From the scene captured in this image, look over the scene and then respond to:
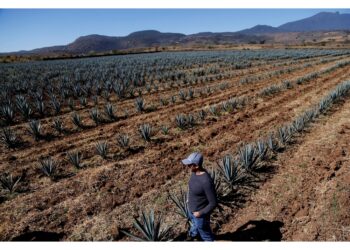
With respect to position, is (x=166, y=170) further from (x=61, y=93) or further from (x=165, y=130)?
(x=61, y=93)

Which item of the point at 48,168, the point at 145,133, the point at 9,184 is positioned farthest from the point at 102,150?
the point at 9,184

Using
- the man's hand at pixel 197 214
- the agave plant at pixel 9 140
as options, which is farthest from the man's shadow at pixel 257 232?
the agave plant at pixel 9 140

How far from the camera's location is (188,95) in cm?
1370

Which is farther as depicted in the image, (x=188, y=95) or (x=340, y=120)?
(x=188, y=95)

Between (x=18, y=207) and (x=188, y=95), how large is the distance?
9.73 meters

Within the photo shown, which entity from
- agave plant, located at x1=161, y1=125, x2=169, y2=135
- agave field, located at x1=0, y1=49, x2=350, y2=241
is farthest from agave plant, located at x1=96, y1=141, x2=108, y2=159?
agave plant, located at x1=161, y1=125, x2=169, y2=135

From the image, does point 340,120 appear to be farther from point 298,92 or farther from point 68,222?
point 68,222

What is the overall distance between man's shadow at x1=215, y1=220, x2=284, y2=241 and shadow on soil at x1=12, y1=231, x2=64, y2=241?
8.07 feet

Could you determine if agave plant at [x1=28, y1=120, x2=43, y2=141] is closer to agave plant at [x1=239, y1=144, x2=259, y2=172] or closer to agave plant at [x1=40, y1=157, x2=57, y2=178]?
agave plant at [x1=40, y1=157, x2=57, y2=178]

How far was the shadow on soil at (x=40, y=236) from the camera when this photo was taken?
4.32 meters

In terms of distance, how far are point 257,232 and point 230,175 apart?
1.39 meters

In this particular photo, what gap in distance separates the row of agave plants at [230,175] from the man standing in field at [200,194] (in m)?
0.66

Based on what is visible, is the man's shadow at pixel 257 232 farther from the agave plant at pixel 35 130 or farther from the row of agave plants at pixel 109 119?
the agave plant at pixel 35 130
